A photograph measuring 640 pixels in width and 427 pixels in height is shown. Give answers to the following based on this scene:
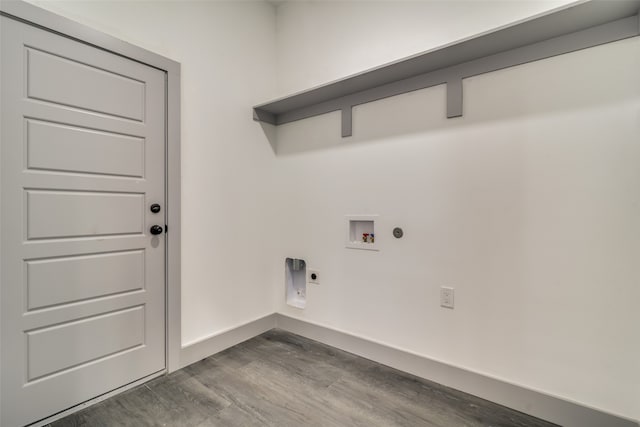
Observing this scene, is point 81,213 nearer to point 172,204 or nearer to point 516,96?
point 172,204

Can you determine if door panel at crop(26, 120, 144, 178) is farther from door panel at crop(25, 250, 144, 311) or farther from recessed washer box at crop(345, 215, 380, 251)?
recessed washer box at crop(345, 215, 380, 251)

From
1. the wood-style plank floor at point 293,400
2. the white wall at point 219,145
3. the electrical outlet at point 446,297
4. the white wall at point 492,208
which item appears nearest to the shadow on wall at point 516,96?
the white wall at point 492,208

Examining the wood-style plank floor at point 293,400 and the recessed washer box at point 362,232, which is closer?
the wood-style plank floor at point 293,400

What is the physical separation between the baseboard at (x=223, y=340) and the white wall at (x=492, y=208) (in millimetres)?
533

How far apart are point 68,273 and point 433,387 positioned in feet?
7.11

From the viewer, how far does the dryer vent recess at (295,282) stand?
2559 millimetres

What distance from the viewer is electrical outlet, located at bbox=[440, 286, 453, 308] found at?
1.76 m

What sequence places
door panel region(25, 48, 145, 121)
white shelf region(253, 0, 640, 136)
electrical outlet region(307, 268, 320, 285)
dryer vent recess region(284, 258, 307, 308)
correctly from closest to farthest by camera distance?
white shelf region(253, 0, 640, 136), door panel region(25, 48, 145, 121), electrical outlet region(307, 268, 320, 285), dryer vent recess region(284, 258, 307, 308)

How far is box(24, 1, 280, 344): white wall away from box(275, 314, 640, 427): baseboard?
819mm

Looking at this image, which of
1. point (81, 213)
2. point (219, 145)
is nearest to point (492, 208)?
point (219, 145)

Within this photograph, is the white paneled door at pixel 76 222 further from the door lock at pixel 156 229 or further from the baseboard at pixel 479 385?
the baseboard at pixel 479 385

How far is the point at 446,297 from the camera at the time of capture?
1773 millimetres

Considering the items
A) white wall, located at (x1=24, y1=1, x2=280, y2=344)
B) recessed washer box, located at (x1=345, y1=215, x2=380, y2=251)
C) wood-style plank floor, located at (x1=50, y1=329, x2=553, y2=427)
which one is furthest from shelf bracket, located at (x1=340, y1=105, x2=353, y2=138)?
wood-style plank floor, located at (x1=50, y1=329, x2=553, y2=427)

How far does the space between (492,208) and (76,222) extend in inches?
90.5
